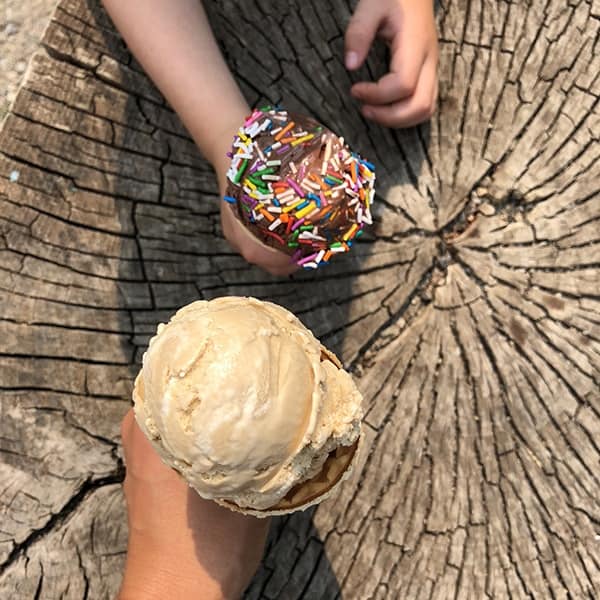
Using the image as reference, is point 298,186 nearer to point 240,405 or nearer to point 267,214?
point 267,214

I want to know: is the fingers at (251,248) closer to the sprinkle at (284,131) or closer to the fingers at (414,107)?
the sprinkle at (284,131)

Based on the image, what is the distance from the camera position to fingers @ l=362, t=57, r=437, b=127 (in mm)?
1200

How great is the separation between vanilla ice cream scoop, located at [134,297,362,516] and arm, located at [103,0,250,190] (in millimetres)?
386

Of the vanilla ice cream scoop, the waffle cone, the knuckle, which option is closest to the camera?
the vanilla ice cream scoop

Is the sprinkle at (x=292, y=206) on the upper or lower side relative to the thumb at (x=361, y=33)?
lower

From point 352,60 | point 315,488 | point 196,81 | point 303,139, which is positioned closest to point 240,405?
point 315,488

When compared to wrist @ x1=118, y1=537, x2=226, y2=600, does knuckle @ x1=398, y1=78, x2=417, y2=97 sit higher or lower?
higher

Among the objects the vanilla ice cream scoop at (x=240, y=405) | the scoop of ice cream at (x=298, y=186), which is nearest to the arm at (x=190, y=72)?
the scoop of ice cream at (x=298, y=186)

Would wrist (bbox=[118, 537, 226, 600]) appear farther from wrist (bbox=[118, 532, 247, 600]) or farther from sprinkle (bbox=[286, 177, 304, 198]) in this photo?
sprinkle (bbox=[286, 177, 304, 198])

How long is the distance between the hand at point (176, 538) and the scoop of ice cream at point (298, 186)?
42 centimetres

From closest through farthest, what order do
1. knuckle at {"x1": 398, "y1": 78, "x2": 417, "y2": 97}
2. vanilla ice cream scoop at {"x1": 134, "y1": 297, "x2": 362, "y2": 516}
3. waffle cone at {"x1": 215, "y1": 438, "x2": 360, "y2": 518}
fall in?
vanilla ice cream scoop at {"x1": 134, "y1": 297, "x2": 362, "y2": 516} → waffle cone at {"x1": 215, "y1": 438, "x2": 360, "y2": 518} → knuckle at {"x1": 398, "y1": 78, "x2": 417, "y2": 97}

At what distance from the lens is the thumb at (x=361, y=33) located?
122cm

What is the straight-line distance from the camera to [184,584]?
3.64 feet

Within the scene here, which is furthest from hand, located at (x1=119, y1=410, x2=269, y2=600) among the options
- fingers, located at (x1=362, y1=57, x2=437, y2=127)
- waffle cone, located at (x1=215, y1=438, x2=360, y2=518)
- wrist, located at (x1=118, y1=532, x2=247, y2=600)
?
fingers, located at (x1=362, y1=57, x2=437, y2=127)
